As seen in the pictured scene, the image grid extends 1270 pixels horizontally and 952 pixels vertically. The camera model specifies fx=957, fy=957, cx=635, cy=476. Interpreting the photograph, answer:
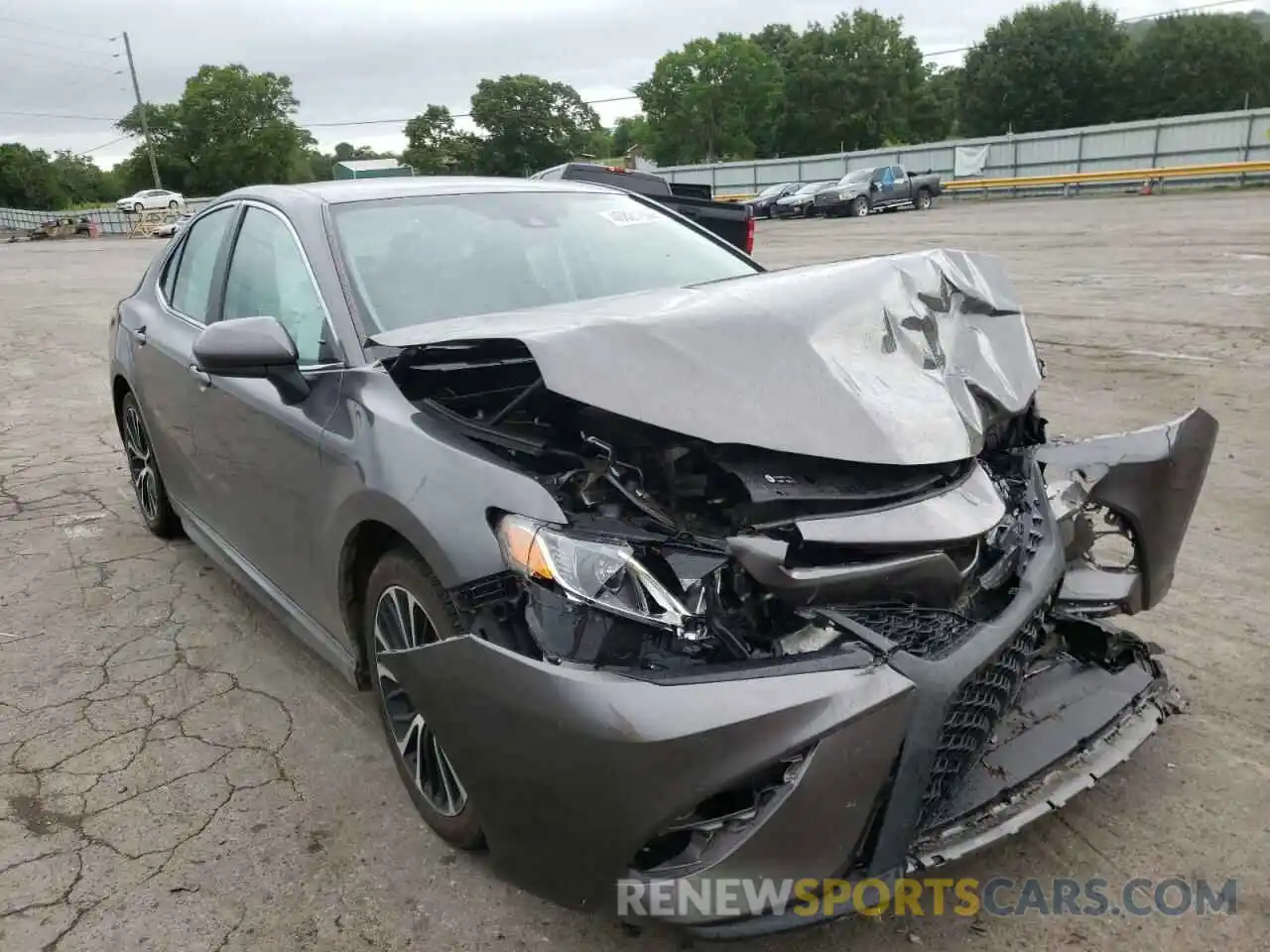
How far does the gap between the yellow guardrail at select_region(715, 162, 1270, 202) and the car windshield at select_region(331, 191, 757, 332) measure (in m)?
23.1

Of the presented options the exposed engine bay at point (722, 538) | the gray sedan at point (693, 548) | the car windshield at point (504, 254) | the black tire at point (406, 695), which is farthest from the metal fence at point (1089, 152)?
the black tire at point (406, 695)

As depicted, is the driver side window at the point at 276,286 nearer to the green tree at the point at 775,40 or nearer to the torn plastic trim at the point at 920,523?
the torn plastic trim at the point at 920,523

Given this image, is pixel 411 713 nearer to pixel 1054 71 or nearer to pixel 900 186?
pixel 900 186

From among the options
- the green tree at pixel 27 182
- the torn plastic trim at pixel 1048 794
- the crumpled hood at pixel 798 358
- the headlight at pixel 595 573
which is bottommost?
the torn plastic trim at pixel 1048 794

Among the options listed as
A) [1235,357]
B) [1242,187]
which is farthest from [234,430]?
[1242,187]

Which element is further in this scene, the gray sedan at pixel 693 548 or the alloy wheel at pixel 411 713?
the alloy wheel at pixel 411 713


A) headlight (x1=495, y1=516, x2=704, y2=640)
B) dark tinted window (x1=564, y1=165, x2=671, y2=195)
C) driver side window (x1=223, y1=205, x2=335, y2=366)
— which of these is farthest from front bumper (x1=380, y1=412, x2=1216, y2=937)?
dark tinted window (x1=564, y1=165, x2=671, y2=195)

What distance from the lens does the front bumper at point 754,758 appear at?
179cm

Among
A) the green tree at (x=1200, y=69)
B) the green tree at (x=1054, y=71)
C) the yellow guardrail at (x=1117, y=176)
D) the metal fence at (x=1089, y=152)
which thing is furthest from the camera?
the green tree at (x=1054, y=71)

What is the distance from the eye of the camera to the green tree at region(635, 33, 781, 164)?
81688 mm

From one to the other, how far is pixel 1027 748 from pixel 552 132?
88019 millimetres

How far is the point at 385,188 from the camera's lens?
3.53m

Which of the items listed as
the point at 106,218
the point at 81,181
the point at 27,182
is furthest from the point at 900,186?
the point at 81,181

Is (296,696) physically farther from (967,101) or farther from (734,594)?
(967,101)
